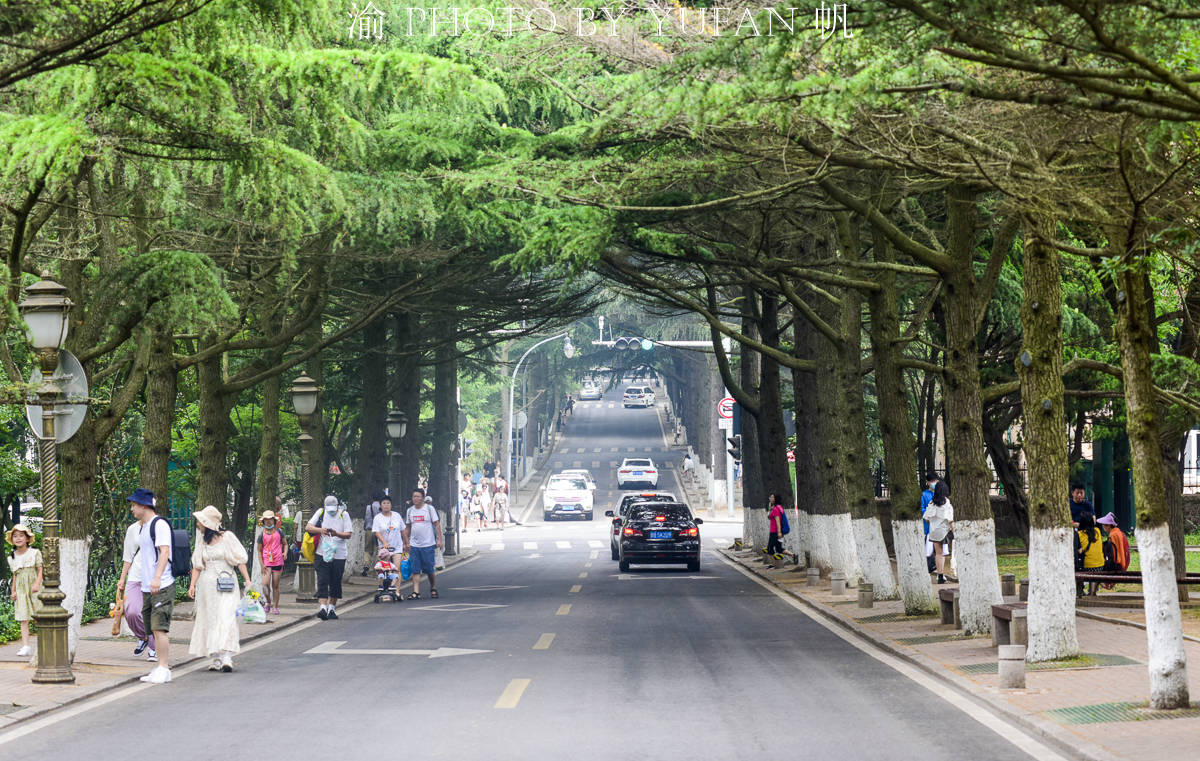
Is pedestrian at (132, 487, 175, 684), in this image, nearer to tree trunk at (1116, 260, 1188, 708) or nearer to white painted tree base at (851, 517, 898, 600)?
tree trunk at (1116, 260, 1188, 708)

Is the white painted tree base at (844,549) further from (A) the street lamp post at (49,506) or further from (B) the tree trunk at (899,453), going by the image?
(A) the street lamp post at (49,506)

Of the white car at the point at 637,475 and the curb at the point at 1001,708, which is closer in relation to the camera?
the curb at the point at 1001,708

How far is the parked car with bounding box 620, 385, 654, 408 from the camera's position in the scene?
13412cm

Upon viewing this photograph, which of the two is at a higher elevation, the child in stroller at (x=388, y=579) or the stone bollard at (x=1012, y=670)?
the child in stroller at (x=388, y=579)

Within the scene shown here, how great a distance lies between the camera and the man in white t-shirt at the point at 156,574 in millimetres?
14680

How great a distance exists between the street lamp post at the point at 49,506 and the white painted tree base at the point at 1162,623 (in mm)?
9627

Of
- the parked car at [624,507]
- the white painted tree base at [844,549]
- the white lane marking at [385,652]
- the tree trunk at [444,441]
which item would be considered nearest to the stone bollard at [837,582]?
the white painted tree base at [844,549]

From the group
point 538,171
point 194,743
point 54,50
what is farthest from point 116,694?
point 538,171

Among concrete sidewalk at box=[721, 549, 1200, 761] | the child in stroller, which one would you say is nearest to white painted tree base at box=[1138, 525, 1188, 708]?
concrete sidewalk at box=[721, 549, 1200, 761]

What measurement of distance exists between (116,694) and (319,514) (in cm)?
1105

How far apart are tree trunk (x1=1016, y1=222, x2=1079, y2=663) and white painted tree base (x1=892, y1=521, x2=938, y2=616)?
17.1 feet

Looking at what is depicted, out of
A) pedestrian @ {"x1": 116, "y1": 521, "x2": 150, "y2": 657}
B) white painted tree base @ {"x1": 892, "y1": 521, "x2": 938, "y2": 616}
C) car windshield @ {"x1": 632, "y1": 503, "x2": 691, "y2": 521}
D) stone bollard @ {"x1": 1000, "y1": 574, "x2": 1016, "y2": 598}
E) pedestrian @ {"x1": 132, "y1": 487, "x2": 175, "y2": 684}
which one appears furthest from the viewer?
car windshield @ {"x1": 632, "y1": 503, "x2": 691, "y2": 521}

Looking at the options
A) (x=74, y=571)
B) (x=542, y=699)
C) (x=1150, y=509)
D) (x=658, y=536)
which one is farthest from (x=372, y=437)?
(x=1150, y=509)

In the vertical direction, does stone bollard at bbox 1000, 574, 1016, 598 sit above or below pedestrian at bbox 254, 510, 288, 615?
below
